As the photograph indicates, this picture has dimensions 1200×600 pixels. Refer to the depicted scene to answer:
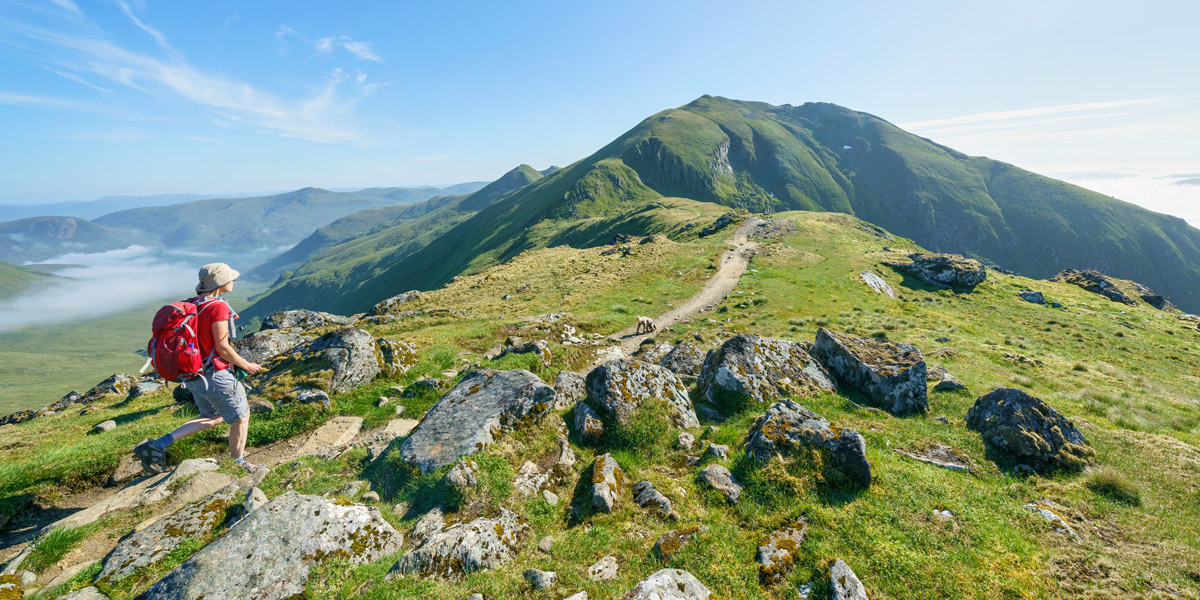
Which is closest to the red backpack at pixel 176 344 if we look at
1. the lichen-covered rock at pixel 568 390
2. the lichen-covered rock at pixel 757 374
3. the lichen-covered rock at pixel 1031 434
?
the lichen-covered rock at pixel 568 390

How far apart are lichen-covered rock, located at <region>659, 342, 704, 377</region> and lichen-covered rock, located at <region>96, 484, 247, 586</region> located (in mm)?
14031

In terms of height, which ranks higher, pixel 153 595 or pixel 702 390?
pixel 153 595

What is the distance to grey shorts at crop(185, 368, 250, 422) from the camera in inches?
383

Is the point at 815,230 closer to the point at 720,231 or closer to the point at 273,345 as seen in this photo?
the point at 720,231

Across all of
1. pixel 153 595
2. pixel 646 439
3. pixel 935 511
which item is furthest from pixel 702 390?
pixel 153 595

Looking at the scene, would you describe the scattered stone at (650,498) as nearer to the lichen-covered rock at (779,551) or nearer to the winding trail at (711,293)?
the lichen-covered rock at (779,551)

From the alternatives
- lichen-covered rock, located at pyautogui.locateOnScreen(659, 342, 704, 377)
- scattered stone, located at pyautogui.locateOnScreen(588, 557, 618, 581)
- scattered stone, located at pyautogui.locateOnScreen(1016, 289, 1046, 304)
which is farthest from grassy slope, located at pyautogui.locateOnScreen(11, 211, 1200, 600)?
scattered stone, located at pyautogui.locateOnScreen(1016, 289, 1046, 304)

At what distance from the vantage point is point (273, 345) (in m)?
22.8

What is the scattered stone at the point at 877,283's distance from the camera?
46625 millimetres

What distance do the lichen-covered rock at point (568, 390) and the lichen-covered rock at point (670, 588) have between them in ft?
22.8

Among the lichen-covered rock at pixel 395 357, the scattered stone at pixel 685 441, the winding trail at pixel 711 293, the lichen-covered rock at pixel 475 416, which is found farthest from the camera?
the winding trail at pixel 711 293

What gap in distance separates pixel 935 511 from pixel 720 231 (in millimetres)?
75517

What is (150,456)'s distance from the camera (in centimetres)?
1097

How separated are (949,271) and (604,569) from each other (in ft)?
198
